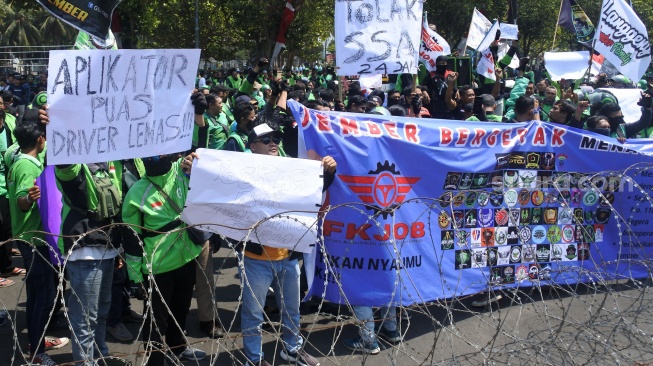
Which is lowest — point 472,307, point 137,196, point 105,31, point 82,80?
point 472,307

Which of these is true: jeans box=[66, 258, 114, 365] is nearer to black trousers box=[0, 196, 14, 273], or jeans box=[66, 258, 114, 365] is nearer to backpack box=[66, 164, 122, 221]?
backpack box=[66, 164, 122, 221]

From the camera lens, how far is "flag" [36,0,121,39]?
3956 millimetres

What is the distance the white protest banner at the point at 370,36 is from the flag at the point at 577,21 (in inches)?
240

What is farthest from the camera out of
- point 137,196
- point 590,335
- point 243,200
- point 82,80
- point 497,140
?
point 497,140

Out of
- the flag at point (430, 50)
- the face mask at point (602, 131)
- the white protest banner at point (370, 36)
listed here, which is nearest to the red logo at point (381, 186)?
the white protest banner at point (370, 36)

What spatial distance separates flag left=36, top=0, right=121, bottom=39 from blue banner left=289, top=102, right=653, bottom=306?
A: 1.51m

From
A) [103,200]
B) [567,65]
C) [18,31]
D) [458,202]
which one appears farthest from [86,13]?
[18,31]

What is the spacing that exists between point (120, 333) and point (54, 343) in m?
0.51

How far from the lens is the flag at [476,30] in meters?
12.2

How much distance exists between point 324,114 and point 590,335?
2.66 metres

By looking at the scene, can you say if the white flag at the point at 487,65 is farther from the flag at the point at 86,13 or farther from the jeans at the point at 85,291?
the jeans at the point at 85,291

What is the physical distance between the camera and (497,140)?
228 inches

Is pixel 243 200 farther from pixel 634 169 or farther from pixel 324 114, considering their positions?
pixel 634 169

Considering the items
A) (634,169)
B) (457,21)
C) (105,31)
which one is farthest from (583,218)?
(457,21)
